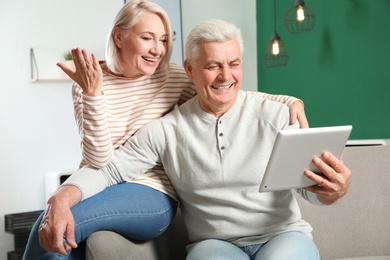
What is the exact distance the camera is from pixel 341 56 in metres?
4.95

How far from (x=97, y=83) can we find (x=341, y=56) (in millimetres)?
3128

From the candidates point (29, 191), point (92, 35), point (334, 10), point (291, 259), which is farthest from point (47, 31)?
point (291, 259)

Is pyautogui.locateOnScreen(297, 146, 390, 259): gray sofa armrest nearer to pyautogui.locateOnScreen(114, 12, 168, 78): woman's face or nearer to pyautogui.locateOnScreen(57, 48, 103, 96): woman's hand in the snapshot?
pyautogui.locateOnScreen(114, 12, 168, 78): woman's face

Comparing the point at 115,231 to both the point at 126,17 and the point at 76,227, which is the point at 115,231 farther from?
the point at 126,17

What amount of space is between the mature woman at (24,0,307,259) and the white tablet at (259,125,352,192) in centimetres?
24

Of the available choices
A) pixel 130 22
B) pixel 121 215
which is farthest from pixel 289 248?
pixel 130 22

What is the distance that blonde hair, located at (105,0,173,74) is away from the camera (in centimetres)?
239

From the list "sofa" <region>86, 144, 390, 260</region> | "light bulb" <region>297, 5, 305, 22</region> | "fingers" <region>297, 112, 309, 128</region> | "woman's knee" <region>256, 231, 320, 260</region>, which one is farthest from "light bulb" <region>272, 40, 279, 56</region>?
"woman's knee" <region>256, 231, 320, 260</region>

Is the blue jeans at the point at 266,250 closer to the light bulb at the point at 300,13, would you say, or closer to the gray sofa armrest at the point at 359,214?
the gray sofa armrest at the point at 359,214

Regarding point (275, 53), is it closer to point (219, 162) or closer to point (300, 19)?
point (300, 19)

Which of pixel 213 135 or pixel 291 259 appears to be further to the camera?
pixel 213 135

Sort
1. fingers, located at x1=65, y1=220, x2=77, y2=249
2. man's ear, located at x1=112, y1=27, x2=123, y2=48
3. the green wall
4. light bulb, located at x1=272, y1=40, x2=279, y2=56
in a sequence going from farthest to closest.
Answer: light bulb, located at x1=272, y1=40, x2=279, y2=56, the green wall, man's ear, located at x1=112, y1=27, x2=123, y2=48, fingers, located at x1=65, y1=220, x2=77, y2=249

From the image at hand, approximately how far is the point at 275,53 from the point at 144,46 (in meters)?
2.92

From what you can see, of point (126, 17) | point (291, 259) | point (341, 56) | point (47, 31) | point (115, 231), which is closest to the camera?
point (291, 259)
